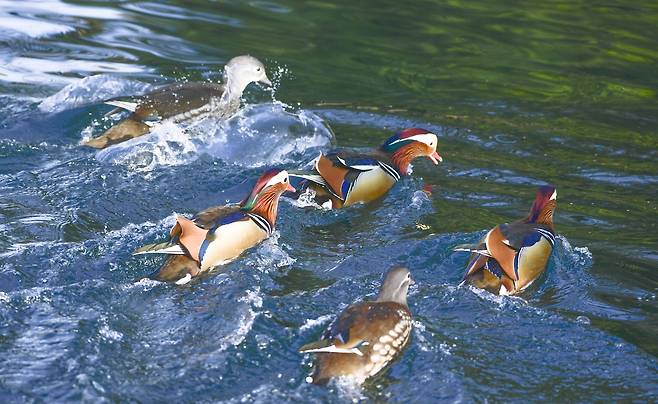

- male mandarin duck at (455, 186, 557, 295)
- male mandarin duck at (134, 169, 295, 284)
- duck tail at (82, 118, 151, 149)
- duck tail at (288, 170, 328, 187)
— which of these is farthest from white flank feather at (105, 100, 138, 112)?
male mandarin duck at (455, 186, 557, 295)

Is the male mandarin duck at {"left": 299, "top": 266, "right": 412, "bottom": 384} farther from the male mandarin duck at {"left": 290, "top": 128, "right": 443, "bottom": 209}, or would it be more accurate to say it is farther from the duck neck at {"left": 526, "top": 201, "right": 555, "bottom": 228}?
the male mandarin duck at {"left": 290, "top": 128, "right": 443, "bottom": 209}

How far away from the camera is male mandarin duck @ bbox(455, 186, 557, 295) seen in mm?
7059

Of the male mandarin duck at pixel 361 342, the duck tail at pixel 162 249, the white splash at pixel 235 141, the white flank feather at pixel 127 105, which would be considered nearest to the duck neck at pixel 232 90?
the white splash at pixel 235 141

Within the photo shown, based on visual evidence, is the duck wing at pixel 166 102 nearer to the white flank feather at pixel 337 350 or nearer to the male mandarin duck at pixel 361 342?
the male mandarin duck at pixel 361 342

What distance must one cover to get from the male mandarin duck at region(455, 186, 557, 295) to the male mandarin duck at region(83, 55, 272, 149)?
3538 mm

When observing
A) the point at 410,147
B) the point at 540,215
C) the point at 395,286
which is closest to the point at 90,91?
the point at 410,147

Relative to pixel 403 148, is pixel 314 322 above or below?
below

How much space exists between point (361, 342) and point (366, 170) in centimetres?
314

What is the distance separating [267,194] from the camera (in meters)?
7.87

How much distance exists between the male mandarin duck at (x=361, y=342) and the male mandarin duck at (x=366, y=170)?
94.5 inches

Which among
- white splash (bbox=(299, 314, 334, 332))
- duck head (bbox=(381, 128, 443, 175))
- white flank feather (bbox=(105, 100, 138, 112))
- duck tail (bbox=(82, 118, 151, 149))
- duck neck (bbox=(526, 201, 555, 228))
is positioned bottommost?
duck tail (bbox=(82, 118, 151, 149))

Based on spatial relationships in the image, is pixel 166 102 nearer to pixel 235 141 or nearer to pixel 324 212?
pixel 235 141

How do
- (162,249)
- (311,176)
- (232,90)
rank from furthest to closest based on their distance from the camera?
(232,90)
(311,176)
(162,249)

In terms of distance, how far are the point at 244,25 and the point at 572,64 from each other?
4.04 metres
